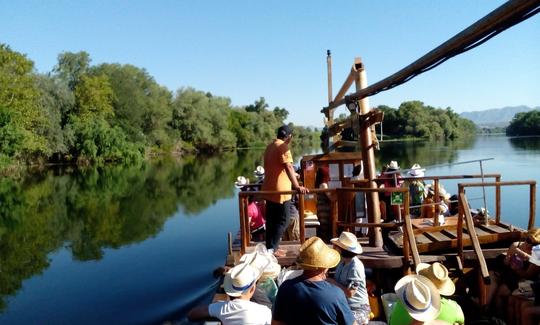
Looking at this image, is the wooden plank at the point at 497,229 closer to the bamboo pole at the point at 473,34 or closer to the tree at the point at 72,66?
the bamboo pole at the point at 473,34

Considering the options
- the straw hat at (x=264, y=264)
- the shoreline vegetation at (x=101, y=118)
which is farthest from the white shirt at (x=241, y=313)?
the shoreline vegetation at (x=101, y=118)

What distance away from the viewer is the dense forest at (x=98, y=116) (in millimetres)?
42594

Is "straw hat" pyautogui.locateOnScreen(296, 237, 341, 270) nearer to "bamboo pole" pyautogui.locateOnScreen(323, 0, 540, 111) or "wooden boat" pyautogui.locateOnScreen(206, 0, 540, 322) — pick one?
"bamboo pole" pyautogui.locateOnScreen(323, 0, 540, 111)

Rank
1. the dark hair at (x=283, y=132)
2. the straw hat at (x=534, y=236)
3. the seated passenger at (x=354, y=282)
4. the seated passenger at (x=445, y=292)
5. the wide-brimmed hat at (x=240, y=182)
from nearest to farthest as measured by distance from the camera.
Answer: the seated passenger at (x=445, y=292), the seated passenger at (x=354, y=282), the straw hat at (x=534, y=236), the dark hair at (x=283, y=132), the wide-brimmed hat at (x=240, y=182)

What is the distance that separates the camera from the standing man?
22.5 feet

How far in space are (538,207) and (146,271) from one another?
1652cm

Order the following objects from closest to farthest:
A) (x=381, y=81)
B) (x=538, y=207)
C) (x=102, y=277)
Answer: (x=381, y=81) < (x=102, y=277) < (x=538, y=207)

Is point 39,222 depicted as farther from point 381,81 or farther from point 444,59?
point 444,59

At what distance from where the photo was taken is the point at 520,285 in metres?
5.97

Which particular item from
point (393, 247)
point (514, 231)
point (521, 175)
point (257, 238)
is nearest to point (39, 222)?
point (257, 238)

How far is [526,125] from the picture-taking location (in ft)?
429

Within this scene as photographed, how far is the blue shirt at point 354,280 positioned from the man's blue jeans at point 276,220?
2.01m

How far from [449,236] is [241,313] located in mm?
4478

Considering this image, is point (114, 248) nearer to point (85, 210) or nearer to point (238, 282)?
point (85, 210)
